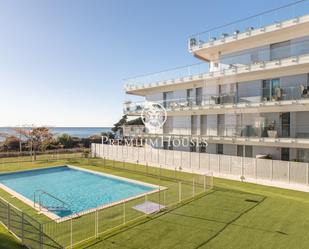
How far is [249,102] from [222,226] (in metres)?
12.8

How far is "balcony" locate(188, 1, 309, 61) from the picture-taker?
62.3 ft

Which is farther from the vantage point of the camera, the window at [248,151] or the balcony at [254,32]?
Answer: the window at [248,151]

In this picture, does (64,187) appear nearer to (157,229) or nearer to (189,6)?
(157,229)

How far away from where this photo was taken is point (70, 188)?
20.7 metres

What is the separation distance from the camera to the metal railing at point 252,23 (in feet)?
62.1

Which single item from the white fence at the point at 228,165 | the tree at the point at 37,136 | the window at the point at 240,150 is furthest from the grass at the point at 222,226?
the tree at the point at 37,136

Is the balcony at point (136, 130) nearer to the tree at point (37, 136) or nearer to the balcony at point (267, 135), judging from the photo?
the balcony at point (267, 135)

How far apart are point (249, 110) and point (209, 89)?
501 cm

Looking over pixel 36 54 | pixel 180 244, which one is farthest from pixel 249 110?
pixel 36 54

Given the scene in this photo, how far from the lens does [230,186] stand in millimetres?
17719

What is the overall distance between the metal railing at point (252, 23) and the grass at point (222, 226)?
43.6 ft

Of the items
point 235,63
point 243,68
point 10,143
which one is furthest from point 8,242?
point 10,143

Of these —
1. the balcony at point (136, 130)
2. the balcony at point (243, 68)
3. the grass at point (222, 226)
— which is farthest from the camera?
the balcony at point (136, 130)

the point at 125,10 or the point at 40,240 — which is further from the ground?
the point at 125,10
